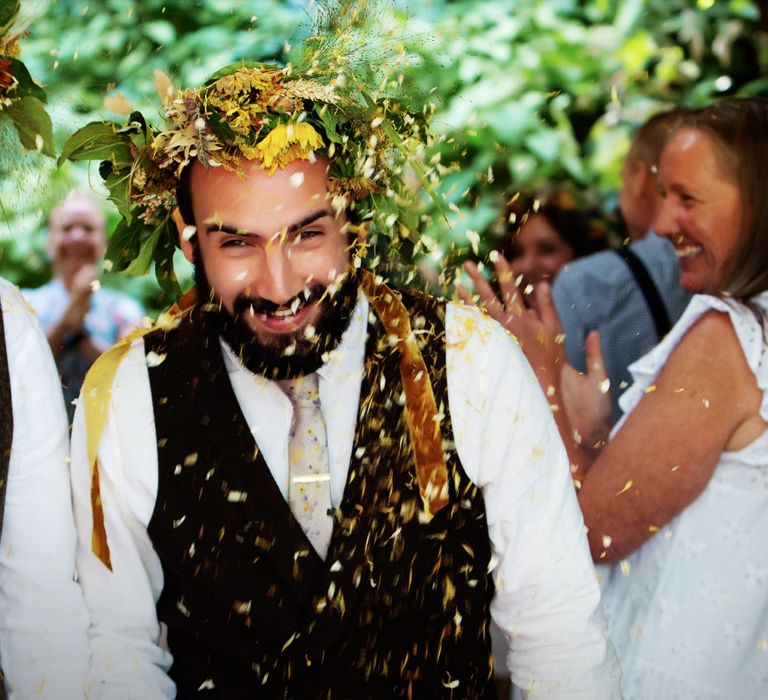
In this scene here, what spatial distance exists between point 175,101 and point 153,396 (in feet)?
2.34

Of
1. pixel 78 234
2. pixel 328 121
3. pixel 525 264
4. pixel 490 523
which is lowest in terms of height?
pixel 525 264

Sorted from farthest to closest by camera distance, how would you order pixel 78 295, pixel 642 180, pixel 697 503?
pixel 78 295 < pixel 642 180 < pixel 697 503

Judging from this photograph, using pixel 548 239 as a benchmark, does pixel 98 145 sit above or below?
above

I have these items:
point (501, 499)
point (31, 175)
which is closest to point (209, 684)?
point (501, 499)

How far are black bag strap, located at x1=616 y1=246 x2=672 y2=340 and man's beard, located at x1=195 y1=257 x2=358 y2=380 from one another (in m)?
1.39

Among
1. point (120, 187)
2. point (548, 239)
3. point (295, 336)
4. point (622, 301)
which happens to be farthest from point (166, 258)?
point (548, 239)

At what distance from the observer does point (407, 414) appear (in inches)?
108

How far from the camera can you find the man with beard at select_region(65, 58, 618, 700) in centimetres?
262

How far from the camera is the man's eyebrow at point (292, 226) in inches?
106

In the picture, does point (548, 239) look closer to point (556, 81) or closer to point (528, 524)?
point (556, 81)

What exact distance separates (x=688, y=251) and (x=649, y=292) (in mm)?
496

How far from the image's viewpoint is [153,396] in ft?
9.04

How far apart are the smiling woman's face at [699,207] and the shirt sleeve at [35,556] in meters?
1.83

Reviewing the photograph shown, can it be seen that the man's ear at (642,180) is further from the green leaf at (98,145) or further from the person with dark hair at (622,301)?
the green leaf at (98,145)
